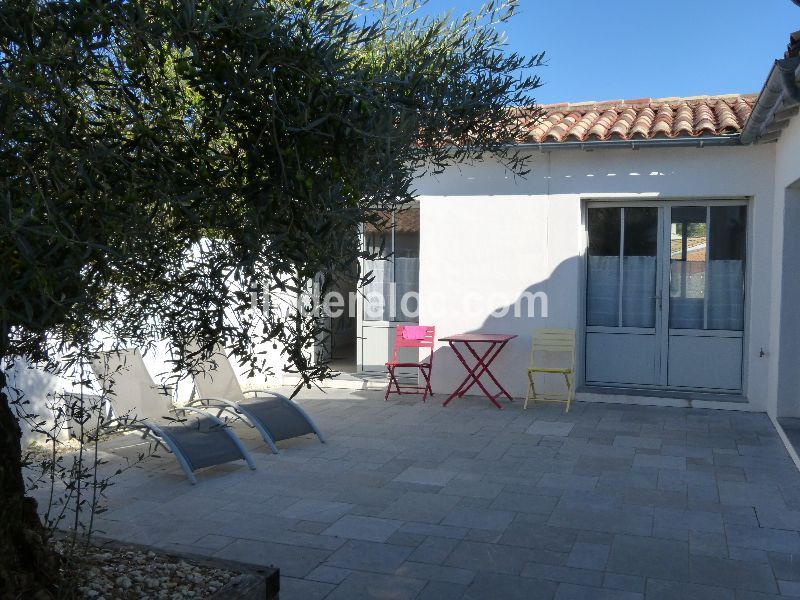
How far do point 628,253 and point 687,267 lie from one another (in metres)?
0.69

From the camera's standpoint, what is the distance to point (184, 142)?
2516mm

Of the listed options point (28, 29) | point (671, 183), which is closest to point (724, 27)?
point (671, 183)

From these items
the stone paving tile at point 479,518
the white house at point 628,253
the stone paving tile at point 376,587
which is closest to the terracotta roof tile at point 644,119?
the white house at point 628,253

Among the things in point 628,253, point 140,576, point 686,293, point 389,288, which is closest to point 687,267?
point 686,293

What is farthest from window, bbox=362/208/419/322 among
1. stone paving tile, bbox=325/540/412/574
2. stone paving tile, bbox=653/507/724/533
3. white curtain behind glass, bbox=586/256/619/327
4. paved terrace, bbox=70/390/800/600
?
stone paving tile, bbox=325/540/412/574

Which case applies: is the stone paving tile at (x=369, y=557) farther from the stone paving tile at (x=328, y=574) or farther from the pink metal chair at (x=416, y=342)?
the pink metal chair at (x=416, y=342)

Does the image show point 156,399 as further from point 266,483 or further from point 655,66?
point 655,66

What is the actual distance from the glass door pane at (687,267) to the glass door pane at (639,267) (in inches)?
8.4

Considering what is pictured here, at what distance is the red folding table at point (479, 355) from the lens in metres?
9.05

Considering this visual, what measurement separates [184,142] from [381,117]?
2.11 feet

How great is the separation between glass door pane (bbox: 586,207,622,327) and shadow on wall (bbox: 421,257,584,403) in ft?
0.81

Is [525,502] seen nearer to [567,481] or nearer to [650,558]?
[567,481]

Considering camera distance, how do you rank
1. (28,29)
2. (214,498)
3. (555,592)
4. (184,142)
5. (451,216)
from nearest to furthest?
1. (28,29)
2. (184,142)
3. (555,592)
4. (214,498)
5. (451,216)

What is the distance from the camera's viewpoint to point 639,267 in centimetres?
938
